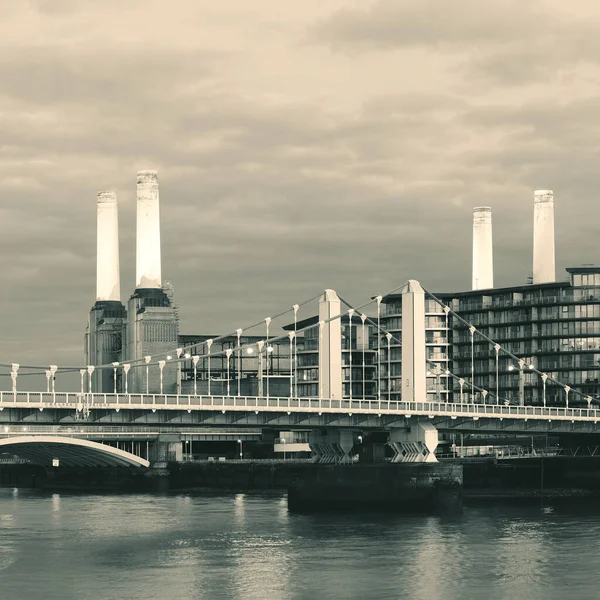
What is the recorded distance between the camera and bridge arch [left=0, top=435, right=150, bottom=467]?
15100 centimetres

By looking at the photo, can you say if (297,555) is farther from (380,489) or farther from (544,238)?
(544,238)

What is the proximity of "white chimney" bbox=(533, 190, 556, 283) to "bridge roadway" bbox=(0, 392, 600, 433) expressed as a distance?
191 ft

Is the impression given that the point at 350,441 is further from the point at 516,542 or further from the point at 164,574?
the point at 164,574

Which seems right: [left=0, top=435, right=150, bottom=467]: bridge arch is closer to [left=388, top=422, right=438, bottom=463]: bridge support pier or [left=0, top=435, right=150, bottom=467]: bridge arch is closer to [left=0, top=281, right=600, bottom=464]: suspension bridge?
[left=0, top=281, right=600, bottom=464]: suspension bridge

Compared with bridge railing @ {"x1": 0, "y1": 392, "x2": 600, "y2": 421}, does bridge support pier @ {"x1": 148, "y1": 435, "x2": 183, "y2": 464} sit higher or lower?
lower

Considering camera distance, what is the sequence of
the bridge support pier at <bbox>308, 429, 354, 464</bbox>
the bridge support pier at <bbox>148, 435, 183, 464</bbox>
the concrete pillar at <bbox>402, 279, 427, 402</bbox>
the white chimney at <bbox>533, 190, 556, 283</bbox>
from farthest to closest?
the white chimney at <bbox>533, 190, 556, 283</bbox> → the bridge support pier at <bbox>148, 435, 183, 464</bbox> → the bridge support pier at <bbox>308, 429, 354, 464</bbox> → the concrete pillar at <bbox>402, 279, 427, 402</bbox>

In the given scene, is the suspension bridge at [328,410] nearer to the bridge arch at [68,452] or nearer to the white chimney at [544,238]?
the bridge arch at [68,452]

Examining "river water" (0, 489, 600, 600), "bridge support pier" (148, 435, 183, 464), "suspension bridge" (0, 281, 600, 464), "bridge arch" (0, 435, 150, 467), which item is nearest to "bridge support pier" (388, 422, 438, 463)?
"suspension bridge" (0, 281, 600, 464)

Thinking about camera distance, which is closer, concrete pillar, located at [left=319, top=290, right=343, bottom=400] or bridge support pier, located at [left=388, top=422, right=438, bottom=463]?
bridge support pier, located at [left=388, top=422, right=438, bottom=463]

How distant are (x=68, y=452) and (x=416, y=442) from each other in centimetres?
5465

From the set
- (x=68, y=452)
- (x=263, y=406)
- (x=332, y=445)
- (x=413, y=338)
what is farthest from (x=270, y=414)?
(x=68, y=452)

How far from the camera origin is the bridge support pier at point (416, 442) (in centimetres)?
12219

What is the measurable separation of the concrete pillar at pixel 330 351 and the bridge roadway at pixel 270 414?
9.98 feet

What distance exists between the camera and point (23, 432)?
161m
